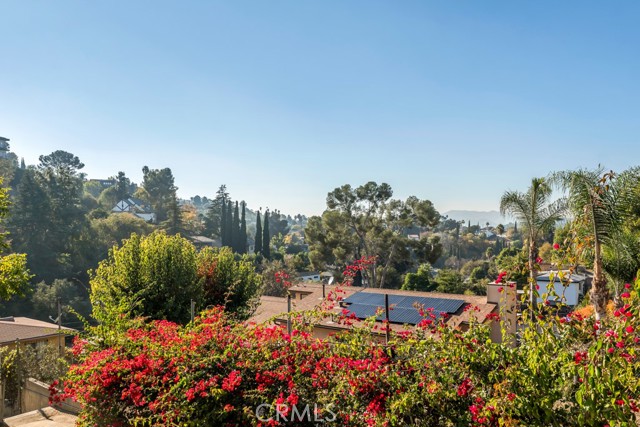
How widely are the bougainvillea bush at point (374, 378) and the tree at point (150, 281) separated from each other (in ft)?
19.8

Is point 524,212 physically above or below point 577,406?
above

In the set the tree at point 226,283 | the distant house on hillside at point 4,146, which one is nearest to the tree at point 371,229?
the tree at point 226,283

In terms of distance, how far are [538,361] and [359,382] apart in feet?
6.68

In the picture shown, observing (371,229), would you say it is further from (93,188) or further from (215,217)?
(93,188)

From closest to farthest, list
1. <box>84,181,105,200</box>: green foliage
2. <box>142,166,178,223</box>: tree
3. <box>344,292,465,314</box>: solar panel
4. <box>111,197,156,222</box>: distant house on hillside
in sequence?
1. <box>344,292,465,314</box>: solar panel
2. <box>111,197,156,222</box>: distant house on hillside
3. <box>142,166,178,223</box>: tree
4. <box>84,181,105,200</box>: green foliage

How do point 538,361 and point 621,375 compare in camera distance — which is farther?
point 538,361

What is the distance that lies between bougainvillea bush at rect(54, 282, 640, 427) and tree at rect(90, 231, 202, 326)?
6.03 m

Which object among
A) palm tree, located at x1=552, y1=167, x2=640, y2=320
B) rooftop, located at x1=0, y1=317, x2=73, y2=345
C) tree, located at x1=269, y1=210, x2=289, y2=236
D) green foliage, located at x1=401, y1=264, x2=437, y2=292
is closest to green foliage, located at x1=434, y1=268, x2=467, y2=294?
green foliage, located at x1=401, y1=264, x2=437, y2=292

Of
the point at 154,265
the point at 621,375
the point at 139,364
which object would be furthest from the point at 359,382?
the point at 154,265

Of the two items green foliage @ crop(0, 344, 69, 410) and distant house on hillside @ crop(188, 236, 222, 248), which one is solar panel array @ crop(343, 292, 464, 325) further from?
distant house on hillside @ crop(188, 236, 222, 248)

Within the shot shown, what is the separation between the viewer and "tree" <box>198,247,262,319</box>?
14844 millimetres

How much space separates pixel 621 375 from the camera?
3.80 meters

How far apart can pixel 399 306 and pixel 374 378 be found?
43.0ft

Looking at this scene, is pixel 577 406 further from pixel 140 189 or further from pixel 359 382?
pixel 140 189
